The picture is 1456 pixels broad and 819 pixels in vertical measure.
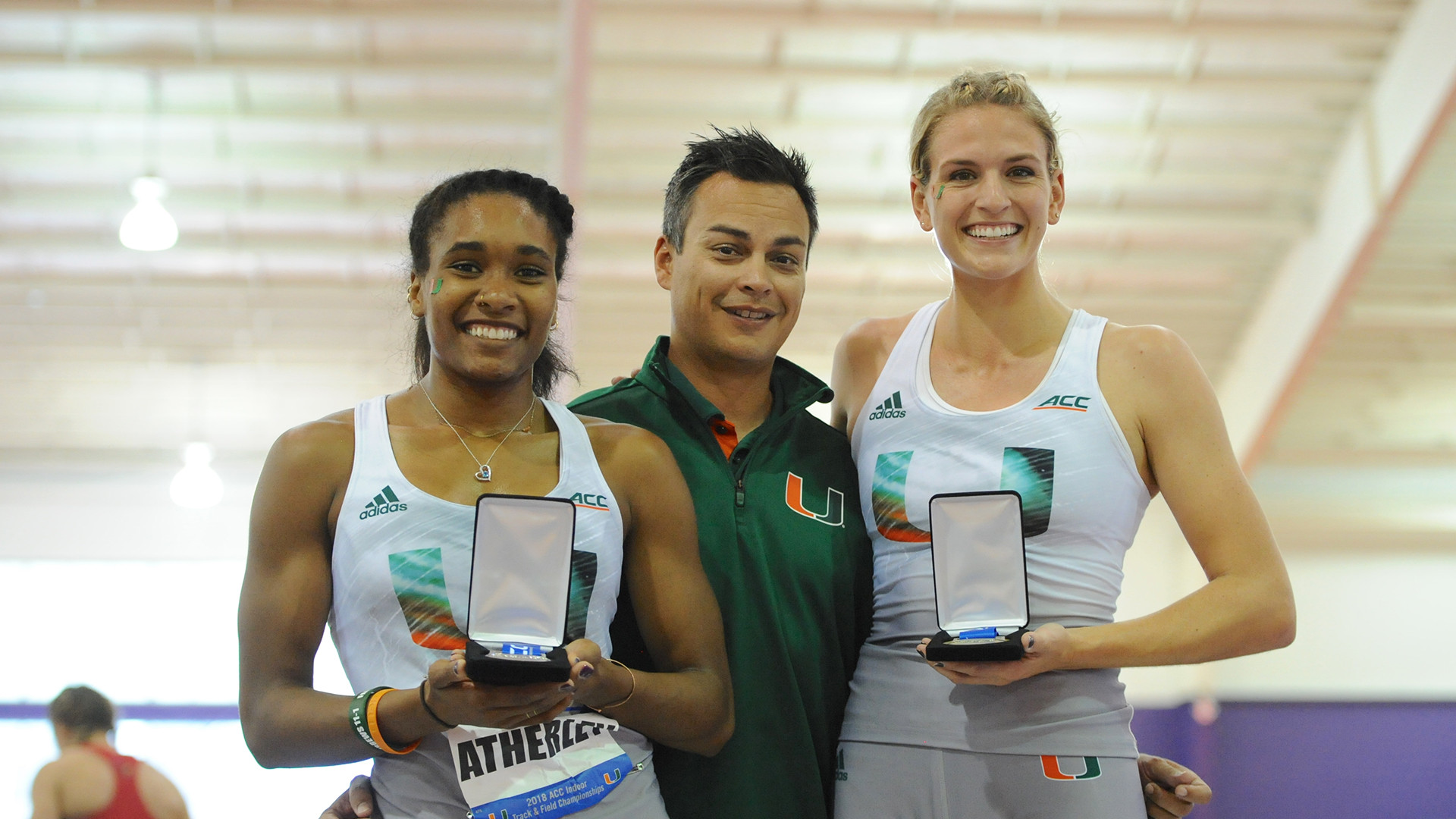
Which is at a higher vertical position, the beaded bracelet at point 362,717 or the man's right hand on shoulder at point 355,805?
the beaded bracelet at point 362,717

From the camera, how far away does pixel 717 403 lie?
7.74ft

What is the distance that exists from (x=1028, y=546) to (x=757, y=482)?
Result: 50cm

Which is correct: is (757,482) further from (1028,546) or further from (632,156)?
(632,156)

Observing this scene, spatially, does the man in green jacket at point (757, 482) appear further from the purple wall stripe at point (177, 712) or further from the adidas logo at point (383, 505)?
the purple wall stripe at point (177, 712)

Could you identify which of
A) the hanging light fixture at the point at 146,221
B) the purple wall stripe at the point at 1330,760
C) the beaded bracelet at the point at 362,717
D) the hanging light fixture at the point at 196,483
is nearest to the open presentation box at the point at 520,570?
the beaded bracelet at the point at 362,717

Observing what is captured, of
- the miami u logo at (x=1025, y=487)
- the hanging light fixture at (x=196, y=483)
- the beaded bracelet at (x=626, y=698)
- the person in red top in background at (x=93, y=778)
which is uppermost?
the hanging light fixture at (x=196, y=483)

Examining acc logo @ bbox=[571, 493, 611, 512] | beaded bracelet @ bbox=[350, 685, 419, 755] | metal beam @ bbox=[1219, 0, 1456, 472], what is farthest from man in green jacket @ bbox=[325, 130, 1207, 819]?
metal beam @ bbox=[1219, 0, 1456, 472]

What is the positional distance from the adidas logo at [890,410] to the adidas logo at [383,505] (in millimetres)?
868

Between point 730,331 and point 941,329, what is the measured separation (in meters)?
0.39

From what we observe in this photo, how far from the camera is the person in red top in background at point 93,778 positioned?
506 centimetres

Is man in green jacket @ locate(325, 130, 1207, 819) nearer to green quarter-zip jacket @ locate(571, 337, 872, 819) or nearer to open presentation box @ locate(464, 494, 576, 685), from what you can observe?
green quarter-zip jacket @ locate(571, 337, 872, 819)

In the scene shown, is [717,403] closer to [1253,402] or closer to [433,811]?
[433,811]

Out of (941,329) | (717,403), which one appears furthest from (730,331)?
(941,329)

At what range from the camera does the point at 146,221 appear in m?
7.57
